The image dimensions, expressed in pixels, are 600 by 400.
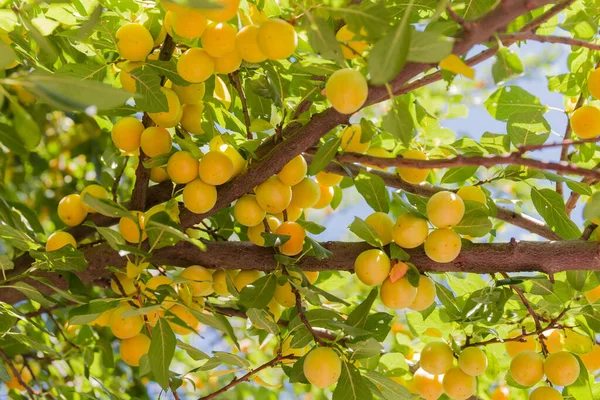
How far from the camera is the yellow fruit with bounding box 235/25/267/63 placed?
1.07 metres

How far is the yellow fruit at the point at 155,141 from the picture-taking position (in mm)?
1345

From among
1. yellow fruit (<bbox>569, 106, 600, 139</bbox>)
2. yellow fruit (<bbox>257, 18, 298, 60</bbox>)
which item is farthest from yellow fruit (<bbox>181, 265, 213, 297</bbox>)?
yellow fruit (<bbox>569, 106, 600, 139</bbox>)

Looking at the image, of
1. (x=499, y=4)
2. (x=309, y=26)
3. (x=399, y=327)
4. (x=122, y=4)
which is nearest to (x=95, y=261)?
Result: (x=122, y=4)

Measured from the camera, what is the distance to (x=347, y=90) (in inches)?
37.4

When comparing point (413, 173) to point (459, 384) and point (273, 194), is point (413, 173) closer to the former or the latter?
point (273, 194)

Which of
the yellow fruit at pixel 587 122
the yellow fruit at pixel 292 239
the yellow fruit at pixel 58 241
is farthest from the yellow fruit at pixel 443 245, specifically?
the yellow fruit at pixel 58 241

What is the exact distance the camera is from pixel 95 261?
143 centimetres

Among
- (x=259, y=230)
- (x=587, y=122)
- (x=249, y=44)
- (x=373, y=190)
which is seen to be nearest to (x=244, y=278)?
(x=259, y=230)

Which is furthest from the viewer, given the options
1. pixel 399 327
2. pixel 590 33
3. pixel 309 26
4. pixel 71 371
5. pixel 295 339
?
pixel 399 327

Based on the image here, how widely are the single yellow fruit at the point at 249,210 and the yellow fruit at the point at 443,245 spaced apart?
1.16ft

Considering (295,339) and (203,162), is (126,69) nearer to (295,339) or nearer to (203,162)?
(203,162)

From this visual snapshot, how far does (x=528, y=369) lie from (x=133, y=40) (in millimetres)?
1056

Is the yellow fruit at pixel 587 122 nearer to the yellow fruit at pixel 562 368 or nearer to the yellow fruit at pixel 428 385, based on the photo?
the yellow fruit at pixel 562 368

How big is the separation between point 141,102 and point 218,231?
53 centimetres
